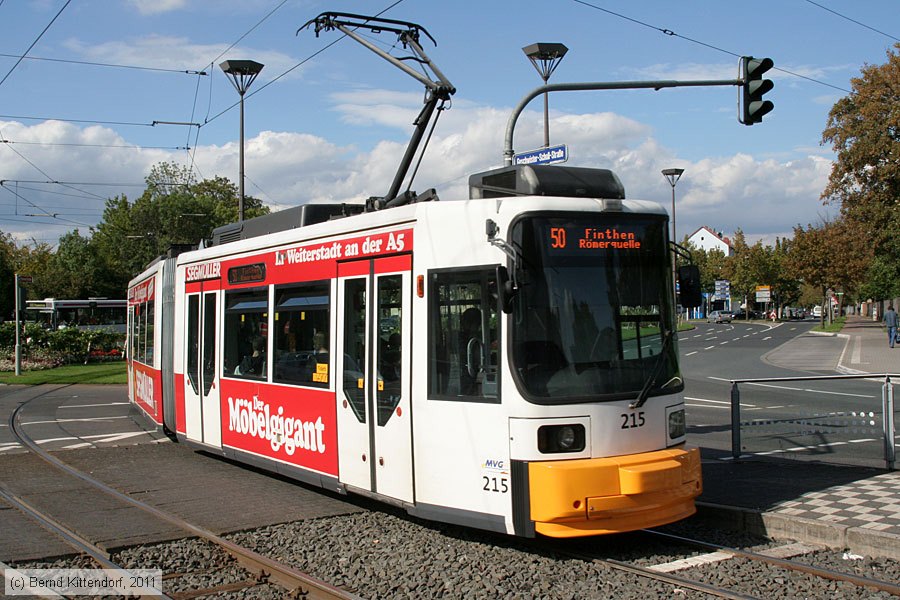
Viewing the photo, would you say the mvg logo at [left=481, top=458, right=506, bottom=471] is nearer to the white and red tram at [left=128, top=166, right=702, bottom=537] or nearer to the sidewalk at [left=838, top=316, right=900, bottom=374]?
the white and red tram at [left=128, top=166, right=702, bottom=537]

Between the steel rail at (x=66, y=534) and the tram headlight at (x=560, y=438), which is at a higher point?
the tram headlight at (x=560, y=438)

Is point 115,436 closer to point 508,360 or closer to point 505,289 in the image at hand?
point 508,360

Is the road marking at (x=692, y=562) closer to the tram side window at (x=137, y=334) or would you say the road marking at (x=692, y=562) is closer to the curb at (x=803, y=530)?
the curb at (x=803, y=530)

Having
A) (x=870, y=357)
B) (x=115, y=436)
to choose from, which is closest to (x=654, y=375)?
(x=115, y=436)

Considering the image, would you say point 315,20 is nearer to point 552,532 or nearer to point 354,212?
point 354,212

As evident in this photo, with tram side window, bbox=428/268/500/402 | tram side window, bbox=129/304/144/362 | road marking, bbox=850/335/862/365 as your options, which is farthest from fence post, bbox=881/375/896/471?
road marking, bbox=850/335/862/365

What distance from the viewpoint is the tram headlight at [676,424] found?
7.36 metres

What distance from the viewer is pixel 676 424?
745cm

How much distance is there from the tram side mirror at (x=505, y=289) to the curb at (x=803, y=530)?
296 cm

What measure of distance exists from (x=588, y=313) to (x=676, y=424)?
1.38 m

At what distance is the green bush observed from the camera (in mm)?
35750

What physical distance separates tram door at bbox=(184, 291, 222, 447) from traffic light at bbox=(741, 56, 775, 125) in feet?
27.6

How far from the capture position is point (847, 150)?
3894 centimetres

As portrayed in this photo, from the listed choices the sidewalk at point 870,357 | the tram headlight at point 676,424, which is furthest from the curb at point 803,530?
the sidewalk at point 870,357
